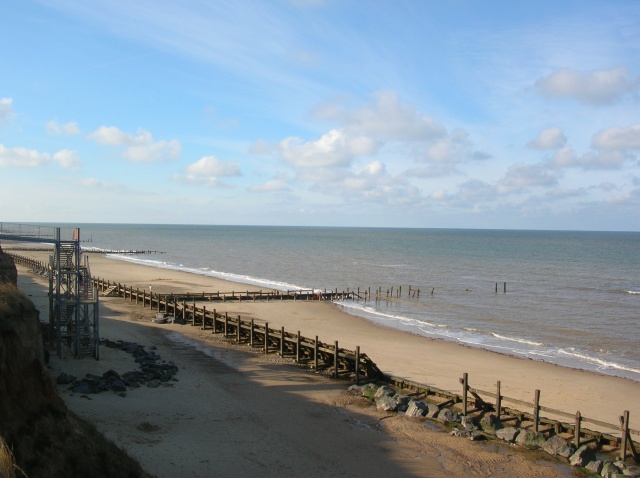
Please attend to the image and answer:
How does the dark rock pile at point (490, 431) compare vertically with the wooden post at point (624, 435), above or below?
below

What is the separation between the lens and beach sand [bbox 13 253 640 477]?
49.9 ft

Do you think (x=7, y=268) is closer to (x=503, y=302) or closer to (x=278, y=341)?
(x=278, y=341)

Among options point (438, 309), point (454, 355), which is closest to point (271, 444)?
point (454, 355)

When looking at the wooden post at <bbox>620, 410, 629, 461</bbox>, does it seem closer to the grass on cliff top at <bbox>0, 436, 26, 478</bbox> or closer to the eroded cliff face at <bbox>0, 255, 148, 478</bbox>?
the eroded cliff face at <bbox>0, 255, 148, 478</bbox>

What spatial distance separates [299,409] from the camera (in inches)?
771

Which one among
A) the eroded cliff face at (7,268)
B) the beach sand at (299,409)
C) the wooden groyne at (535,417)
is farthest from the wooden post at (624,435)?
the eroded cliff face at (7,268)

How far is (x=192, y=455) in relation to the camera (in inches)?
580

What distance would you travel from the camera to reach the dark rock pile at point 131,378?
1942cm

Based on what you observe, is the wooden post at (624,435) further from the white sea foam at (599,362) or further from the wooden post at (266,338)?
the wooden post at (266,338)

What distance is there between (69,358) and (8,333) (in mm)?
12683

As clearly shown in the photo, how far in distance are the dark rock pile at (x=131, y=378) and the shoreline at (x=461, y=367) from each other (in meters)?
9.95

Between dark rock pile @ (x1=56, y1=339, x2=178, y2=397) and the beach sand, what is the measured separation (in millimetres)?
503

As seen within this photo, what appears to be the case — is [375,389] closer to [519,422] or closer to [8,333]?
[519,422]

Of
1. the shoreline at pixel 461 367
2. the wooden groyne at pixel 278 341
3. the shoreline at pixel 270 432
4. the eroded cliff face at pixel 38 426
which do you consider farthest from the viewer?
the wooden groyne at pixel 278 341
